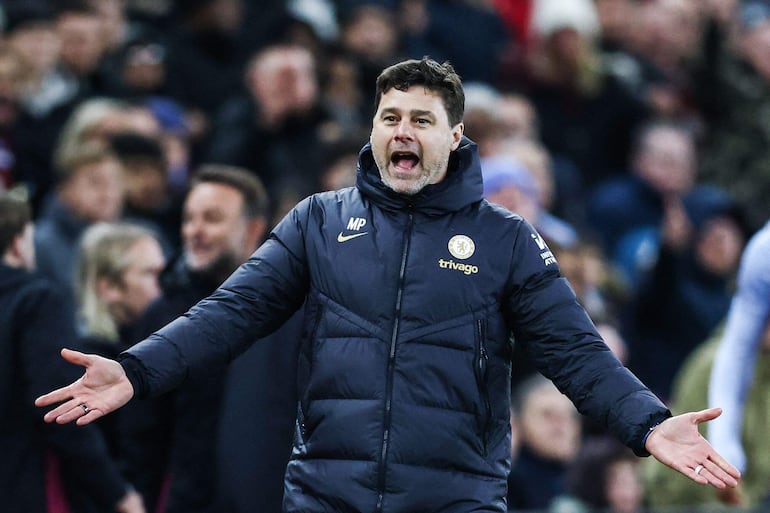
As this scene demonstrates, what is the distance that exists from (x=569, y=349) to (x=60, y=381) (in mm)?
2252

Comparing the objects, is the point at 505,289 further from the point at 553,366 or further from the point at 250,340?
the point at 250,340

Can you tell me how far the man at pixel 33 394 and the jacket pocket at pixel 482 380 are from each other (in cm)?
204

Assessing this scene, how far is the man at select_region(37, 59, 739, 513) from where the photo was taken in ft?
16.4

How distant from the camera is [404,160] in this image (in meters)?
5.25

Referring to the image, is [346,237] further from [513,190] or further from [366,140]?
[366,140]

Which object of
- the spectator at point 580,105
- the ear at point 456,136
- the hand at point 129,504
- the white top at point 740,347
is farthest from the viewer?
the spectator at point 580,105

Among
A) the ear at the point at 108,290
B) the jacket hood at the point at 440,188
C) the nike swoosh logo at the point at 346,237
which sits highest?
the jacket hood at the point at 440,188

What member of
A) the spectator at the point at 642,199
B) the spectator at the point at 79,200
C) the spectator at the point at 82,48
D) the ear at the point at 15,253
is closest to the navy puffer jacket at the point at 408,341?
the ear at the point at 15,253

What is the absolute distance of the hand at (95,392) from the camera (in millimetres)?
4902

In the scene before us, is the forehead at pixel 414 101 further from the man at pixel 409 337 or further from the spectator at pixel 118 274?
the spectator at pixel 118 274

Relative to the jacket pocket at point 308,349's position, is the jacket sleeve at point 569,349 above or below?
above

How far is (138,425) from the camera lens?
7.13 metres

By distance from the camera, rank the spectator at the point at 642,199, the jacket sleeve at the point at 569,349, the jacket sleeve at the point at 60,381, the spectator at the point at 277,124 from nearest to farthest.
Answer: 1. the jacket sleeve at the point at 569,349
2. the jacket sleeve at the point at 60,381
3. the spectator at the point at 277,124
4. the spectator at the point at 642,199

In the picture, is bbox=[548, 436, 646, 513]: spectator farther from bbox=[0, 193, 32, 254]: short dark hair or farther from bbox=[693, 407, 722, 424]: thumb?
bbox=[693, 407, 722, 424]: thumb
